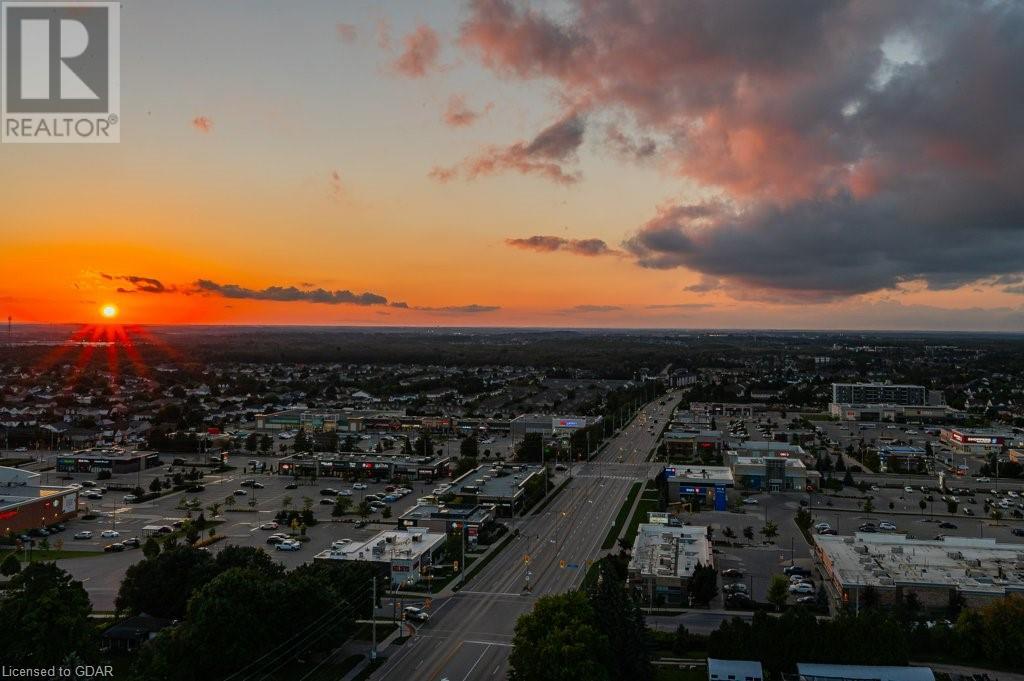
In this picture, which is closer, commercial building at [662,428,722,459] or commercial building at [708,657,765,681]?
commercial building at [708,657,765,681]

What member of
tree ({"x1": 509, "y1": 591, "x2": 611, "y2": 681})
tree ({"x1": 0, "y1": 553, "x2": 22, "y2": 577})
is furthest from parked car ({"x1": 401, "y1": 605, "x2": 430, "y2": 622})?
tree ({"x1": 0, "y1": 553, "x2": 22, "y2": 577})

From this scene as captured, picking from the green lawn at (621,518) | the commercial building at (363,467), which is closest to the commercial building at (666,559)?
the green lawn at (621,518)

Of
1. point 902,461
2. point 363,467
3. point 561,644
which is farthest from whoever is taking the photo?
point 902,461

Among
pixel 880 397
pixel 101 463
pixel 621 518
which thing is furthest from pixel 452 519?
pixel 880 397

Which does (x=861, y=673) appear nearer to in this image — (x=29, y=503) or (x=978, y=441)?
(x=29, y=503)

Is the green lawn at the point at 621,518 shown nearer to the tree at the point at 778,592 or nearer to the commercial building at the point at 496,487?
the commercial building at the point at 496,487

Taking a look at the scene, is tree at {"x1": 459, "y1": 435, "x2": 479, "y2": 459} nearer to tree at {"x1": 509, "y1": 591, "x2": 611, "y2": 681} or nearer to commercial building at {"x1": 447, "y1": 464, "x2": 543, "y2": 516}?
commercial building at {"x1": 447, "y1": 464, "x2": 543, "y2": 516}

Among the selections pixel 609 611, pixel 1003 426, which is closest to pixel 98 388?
pixel 609 611
